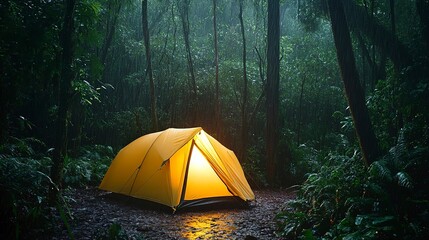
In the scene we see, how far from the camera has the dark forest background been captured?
561 centimetres

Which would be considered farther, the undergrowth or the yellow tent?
the yellow tent

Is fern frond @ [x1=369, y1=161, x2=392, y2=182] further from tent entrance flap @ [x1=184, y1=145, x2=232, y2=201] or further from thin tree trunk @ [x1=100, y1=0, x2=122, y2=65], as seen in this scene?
thin tree trunk @ [x1=100, y1=0, x2=122, y2=65]

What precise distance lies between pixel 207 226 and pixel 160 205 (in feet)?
5.89

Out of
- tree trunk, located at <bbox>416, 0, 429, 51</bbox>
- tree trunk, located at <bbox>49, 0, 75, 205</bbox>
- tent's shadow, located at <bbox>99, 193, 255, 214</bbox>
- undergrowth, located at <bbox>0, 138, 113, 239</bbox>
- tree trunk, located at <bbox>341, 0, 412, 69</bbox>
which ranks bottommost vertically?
tent's shadow, located at <bbox>99, 193, 255, 214</bbox>

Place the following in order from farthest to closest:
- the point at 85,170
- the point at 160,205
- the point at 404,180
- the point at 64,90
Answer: the point at 85,170
the point at 160,205
the point at 64,90
the point at 404,180

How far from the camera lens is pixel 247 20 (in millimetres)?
23156

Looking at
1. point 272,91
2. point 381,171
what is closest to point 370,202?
point 381,171

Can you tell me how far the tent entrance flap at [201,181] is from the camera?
27.6 ft

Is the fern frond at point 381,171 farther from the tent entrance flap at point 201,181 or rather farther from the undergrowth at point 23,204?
the undergrowth at point 23,204

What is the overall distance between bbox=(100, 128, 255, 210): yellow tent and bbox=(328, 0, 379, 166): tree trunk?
3.17 meters

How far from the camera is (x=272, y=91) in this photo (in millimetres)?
12844

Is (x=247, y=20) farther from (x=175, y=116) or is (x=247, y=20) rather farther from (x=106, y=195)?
(x=106, y=195)

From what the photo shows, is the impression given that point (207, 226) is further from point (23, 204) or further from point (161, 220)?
point (23, 204)

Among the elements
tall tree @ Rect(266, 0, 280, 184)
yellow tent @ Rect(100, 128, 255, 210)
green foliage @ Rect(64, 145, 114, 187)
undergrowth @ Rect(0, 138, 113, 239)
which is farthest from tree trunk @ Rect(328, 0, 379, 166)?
green foliage @ Rect(64, 145, 114, 187)
